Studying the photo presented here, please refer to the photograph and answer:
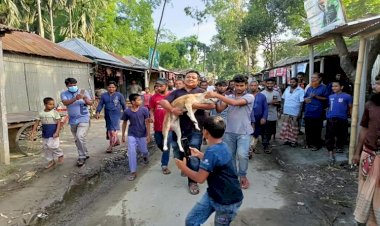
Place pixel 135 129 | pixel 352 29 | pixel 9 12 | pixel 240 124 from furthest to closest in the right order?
pixel 9 12 < pixel 352 29 < pixel 135 129 < pixel 240 124

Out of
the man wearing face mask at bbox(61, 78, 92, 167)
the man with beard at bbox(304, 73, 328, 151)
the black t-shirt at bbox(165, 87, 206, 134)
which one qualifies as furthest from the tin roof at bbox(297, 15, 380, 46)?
the man wearing face mask at bbox(61, 78, 92, 167)

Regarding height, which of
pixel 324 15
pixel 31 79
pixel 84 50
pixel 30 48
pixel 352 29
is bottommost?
pixel 31 79

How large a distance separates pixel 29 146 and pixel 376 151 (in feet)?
25.6

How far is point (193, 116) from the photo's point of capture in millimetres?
4668

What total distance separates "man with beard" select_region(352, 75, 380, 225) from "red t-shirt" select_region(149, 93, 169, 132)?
11.7ft

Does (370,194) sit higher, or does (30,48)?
(30,48)

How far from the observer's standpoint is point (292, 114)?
27.3ft

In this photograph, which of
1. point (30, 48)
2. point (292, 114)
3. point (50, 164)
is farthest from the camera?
point (30, 48)

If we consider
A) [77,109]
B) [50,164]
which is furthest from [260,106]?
[50,164]

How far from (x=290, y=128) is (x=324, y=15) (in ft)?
9.11

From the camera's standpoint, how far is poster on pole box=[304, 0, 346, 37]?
24.1 feet

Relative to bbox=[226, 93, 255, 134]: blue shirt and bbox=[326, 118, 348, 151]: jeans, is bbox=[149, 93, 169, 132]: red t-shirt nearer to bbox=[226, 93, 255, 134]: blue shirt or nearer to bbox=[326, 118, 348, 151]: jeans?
bbox=[226, 93, 255, 134]: blue shirt

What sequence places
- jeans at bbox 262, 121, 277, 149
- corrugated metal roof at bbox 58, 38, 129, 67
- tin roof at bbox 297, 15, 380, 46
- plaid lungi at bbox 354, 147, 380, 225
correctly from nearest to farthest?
plaid lungi at bbox 354, 147, 380, 225
tin roof at bbox 297, 15, 380, 46
jeans at bbox 262, 121, 277, 149
corrugated metal roof at bbox 58, 38, 129, 67

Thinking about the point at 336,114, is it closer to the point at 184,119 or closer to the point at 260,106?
the point at 260,106
